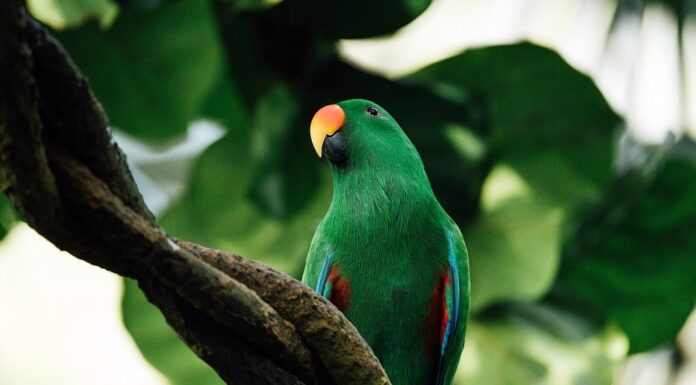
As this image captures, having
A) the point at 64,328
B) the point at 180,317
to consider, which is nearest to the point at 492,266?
the point at 64,328

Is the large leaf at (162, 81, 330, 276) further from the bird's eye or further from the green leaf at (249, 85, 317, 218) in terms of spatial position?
the bird's eye

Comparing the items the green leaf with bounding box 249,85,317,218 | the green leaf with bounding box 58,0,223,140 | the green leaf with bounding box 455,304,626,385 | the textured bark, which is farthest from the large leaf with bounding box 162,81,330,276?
the textured bark

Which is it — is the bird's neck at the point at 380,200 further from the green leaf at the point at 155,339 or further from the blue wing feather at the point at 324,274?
the green leaf at the point at 155,339

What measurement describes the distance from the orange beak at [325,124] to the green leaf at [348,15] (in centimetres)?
75

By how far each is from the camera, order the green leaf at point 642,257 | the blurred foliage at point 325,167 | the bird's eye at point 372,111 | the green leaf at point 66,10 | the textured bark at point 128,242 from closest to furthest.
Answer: the textured bark at point 128,242, the bird's eye at point 372,111, the green leaf at point 66,10, the blurred foliage at point 325,167, the green leaf at point 642,257

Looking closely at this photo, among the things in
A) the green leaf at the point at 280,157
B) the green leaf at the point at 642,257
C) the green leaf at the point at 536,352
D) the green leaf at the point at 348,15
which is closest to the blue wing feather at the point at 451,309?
the green leaf at the point at 348,15

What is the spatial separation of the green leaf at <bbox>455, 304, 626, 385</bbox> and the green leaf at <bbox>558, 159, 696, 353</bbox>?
0.14 m

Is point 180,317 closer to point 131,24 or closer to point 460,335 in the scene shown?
point 460,335

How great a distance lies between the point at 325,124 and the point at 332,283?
0.24 meters

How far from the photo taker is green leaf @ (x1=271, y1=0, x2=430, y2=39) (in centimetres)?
207

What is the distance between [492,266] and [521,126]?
403mm

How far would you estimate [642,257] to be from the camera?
271 cm

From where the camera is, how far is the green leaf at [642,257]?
264 cm

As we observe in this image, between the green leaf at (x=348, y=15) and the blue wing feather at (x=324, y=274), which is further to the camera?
the green leaf at (x=348, y=15)
